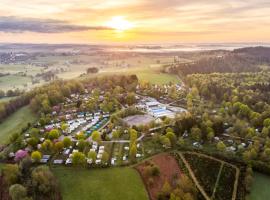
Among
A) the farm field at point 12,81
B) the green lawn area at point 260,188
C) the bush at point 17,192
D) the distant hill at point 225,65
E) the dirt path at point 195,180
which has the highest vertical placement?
the distant hill at point 225,65

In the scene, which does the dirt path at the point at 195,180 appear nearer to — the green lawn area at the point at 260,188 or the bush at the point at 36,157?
the green lawn area at the point at 260,188

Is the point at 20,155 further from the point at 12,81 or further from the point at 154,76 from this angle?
the point at 154,76

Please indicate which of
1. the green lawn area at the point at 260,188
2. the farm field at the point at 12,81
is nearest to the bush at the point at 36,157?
the green lawn area at the point at 260,188

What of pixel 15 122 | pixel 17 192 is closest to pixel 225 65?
pixel 15 122

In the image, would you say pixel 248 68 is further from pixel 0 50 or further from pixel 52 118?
pixel 0 50

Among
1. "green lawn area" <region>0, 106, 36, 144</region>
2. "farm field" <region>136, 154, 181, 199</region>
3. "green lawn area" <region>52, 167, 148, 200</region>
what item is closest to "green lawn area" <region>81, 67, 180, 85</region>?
"green lawn area" <region>0, 106, 36, 144</region>

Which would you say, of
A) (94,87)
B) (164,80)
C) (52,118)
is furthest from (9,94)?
(164,80)
